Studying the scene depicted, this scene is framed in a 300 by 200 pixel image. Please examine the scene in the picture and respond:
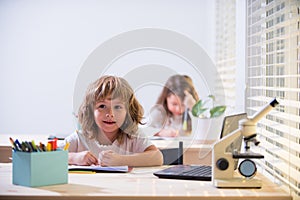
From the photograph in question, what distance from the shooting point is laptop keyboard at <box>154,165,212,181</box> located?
6.58 ft

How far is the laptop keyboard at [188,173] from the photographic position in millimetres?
2006

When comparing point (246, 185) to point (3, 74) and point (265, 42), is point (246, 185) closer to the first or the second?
point (265, 42)

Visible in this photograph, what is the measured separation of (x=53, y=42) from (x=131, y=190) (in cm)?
350

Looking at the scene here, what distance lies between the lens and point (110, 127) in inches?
98.0

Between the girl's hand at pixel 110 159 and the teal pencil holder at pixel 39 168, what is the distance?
0.39m

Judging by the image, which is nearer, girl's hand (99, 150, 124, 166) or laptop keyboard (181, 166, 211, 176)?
laptop keyboard (181, 166, 211, 176)

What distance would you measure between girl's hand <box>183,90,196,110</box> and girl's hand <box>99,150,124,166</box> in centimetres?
228

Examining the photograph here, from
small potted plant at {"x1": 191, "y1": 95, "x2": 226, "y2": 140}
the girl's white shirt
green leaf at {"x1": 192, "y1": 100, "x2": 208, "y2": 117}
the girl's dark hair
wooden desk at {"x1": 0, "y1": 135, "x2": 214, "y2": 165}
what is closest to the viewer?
the girl's white shirt

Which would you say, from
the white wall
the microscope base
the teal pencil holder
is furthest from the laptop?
the white wall

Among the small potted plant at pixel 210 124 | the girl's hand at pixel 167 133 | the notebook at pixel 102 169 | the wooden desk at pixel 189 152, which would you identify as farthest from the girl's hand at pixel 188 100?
the notebook at pixel 102 169

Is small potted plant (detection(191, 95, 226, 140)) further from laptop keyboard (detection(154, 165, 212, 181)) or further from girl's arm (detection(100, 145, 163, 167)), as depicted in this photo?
laptop keyboard (detection(154, 165, 212, 181))

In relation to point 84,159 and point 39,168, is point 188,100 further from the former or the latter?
point 39,168

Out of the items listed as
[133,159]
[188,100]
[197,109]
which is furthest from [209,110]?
[133,159]

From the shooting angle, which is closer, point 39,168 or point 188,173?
point 39,168
